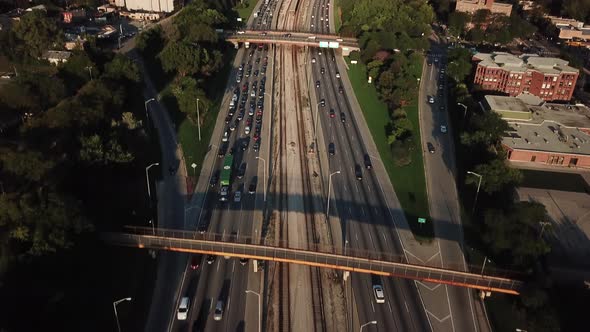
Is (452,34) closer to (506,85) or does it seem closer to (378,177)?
(506,85)

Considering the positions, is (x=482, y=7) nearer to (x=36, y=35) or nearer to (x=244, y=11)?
(x=244, y=11)

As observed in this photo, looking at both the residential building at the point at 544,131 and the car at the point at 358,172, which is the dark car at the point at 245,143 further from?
the residential building at the point at 544,131

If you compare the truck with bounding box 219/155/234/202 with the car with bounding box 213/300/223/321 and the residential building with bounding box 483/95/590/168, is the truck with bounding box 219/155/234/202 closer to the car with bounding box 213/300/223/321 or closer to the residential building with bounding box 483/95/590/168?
the car with bounding box 213/300/223/321

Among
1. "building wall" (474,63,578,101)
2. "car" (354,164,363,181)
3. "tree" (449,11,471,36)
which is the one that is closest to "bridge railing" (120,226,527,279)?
"car" (354,164,363,181)

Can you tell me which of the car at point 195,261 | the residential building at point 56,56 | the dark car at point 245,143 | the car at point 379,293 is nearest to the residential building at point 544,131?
the car at point 379,293

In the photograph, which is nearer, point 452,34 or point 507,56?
point 507,56

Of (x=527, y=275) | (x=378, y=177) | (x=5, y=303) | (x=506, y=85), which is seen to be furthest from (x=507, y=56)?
(x=5, y=303)

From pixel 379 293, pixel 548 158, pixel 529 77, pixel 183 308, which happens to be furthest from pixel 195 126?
pixel 529 77
